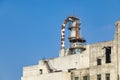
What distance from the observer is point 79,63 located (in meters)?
77.1

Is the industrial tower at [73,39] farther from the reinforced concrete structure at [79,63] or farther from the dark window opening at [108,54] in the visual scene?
the dark window opening at [108,54]

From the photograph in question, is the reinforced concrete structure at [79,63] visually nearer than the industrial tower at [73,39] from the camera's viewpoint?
Yes

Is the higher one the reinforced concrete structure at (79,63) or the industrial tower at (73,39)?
the industrial tower at (73,39)

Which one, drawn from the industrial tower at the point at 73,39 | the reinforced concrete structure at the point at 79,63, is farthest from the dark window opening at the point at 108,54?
the industrial tower at the point at 73,39

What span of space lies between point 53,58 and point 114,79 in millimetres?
16599

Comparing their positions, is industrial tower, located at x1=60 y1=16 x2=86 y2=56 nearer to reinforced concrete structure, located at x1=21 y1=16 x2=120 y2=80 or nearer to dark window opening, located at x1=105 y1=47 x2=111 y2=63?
reinforced concrete structure, located at x1=21 y1=16 x2=120 y2=80

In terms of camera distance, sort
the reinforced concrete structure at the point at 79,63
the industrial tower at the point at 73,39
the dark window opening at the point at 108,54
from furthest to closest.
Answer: the industrial tower at the point at 73,39, the dark window opening at the point at 108,54, the reinforced concrete structure at the point at 79,63

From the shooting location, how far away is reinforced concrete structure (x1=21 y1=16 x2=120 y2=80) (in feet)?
231

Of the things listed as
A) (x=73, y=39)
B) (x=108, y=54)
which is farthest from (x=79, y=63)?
(x=73, y=39)

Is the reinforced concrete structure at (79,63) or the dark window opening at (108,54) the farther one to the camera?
the dark window opening at (108,54)

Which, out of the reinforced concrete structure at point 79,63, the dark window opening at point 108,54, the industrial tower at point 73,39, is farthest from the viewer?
the industrial tower at point 73,39

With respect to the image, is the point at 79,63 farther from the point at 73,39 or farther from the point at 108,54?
the point at 73,39

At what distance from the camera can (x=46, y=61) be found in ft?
276

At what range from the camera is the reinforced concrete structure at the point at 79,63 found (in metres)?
70.4
